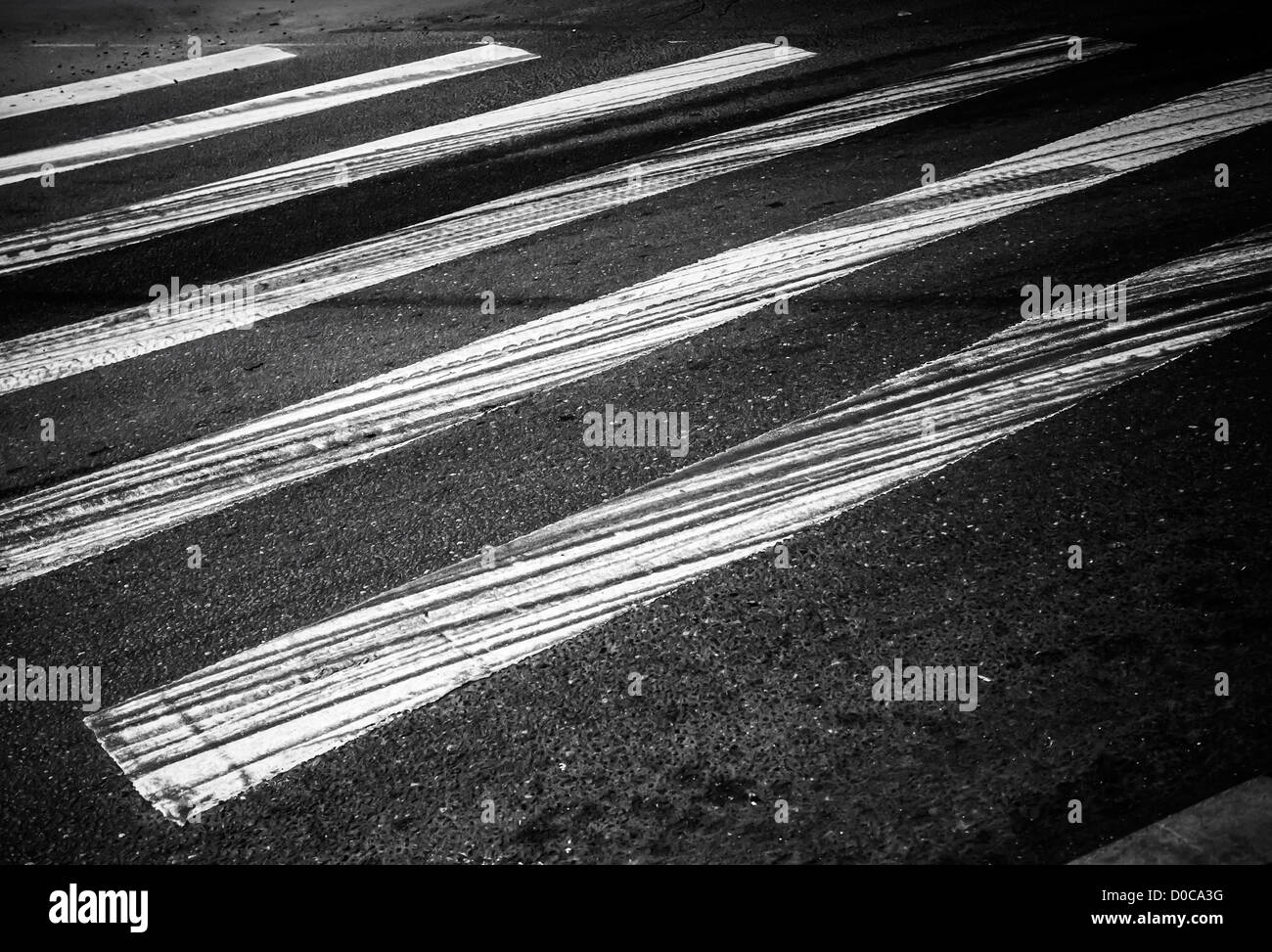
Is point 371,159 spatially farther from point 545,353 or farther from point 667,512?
point 667,512

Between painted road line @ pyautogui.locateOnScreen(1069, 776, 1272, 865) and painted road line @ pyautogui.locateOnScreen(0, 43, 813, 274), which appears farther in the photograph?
painted road line @ pyautogui.locateOnScreen(0, 43, 813, 274)

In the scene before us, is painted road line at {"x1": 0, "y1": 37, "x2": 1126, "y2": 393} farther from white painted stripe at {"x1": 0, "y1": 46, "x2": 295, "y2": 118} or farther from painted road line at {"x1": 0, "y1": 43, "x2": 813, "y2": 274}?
white painted stripe at {"x1": 0, "y1": 46, "x2": 295, "y2": 118}

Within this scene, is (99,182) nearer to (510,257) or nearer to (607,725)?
(510,257)

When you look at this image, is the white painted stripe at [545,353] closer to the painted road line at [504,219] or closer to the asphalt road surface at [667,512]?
the asphalt road surface at [667,512]

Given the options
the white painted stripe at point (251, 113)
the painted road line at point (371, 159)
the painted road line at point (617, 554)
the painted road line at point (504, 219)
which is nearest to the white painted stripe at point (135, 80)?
the white painted stripe at point (251, 113)

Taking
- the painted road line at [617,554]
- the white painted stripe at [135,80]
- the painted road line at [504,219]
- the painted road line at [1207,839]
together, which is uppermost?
the white painted stripe at [135,80]

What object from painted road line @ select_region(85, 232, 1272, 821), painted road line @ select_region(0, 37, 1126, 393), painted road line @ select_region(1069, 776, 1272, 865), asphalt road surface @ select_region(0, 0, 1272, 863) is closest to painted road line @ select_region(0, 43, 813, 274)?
asphalt road surface @ select_region(0, 0, 1272, 863)

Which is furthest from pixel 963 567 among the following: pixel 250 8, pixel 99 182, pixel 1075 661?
pixel 250 8
